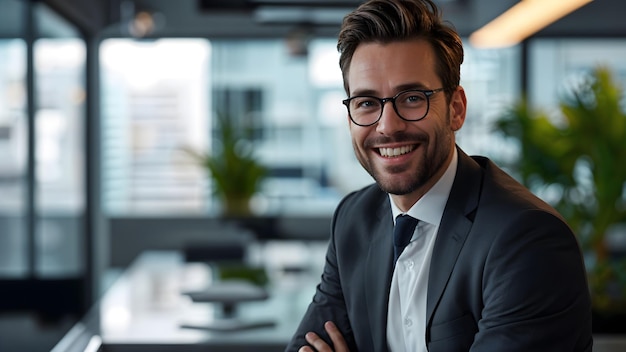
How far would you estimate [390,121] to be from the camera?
1.82m

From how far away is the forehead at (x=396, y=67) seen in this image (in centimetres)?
183

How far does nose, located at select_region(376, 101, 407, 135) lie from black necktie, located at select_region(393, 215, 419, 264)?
0.26 metres

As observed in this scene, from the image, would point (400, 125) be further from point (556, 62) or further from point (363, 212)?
point (556, 62)

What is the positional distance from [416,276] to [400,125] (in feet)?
1.25

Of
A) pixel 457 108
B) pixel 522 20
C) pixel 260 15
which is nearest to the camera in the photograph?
pixel 457 108

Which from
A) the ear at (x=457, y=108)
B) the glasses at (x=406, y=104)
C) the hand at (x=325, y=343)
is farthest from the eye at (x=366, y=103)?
the hand at (x=325, y=343)

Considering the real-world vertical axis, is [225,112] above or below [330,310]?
above

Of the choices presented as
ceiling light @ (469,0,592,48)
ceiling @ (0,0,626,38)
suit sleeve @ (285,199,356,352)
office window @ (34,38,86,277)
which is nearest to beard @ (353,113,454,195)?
suit sleeve @ (285,199,356,352)

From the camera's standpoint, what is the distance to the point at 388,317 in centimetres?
205

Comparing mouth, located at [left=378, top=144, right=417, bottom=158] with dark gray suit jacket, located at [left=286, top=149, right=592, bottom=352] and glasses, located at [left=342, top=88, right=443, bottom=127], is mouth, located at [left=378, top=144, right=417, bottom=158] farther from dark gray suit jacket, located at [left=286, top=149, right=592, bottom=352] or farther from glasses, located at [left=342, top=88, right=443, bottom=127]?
dark gray suit jacket, located at [left=286, top=149, right=592, bottom=352]

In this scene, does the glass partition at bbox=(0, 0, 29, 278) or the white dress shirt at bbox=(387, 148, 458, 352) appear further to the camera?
the glass partition at bbox=(0, 0, 29, 278)

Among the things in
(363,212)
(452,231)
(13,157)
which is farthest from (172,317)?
(13,157)

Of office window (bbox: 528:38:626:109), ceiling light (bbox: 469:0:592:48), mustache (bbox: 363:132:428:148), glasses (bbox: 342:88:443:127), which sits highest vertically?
office window (bbox: 528:38:626:109)

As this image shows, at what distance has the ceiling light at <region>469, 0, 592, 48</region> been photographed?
3089mm
